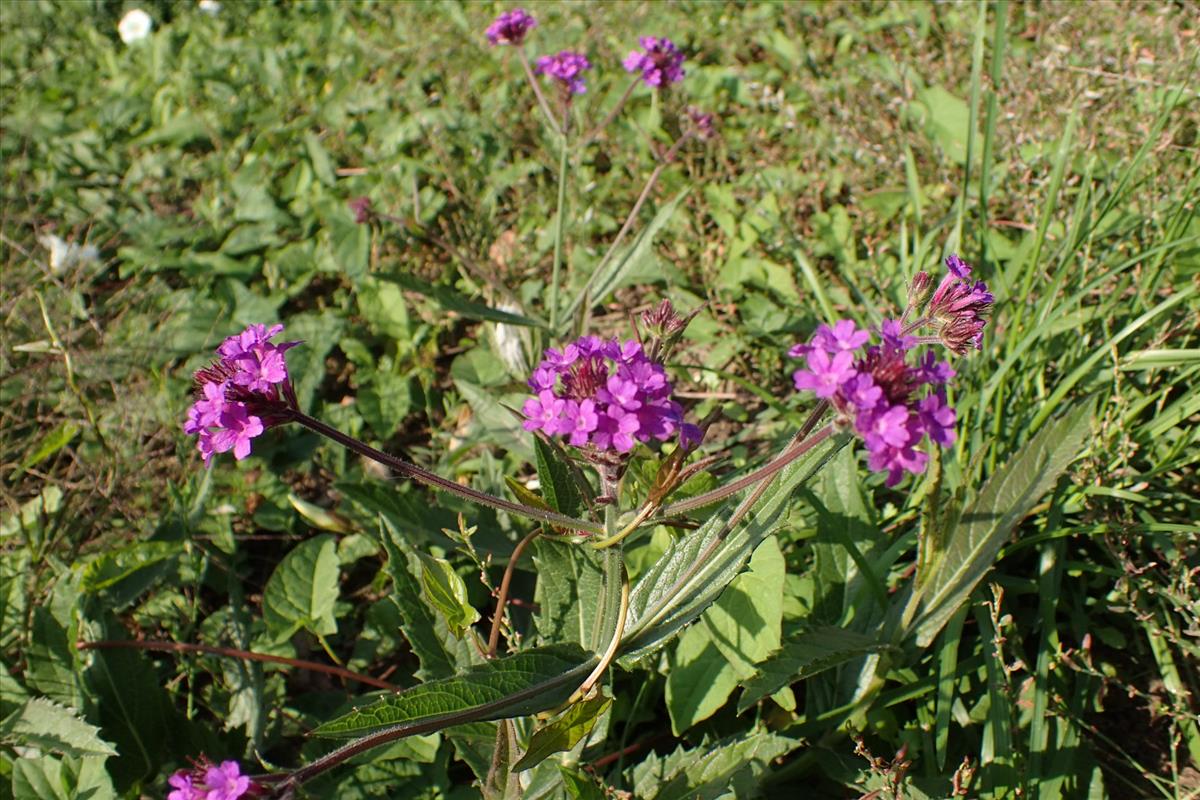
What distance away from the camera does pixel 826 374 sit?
4.74ft

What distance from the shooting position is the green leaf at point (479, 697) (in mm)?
1445

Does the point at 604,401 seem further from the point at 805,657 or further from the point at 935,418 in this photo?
the point at 805,657

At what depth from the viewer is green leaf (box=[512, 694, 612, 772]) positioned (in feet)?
5.14

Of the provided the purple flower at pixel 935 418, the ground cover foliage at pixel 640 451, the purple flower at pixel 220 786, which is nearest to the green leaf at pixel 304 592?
the ground cover foliage at pixel 640 451

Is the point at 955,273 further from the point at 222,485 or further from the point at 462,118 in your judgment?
the point at 462,118

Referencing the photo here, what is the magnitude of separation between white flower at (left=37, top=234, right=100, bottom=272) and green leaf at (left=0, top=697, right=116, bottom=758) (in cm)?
231

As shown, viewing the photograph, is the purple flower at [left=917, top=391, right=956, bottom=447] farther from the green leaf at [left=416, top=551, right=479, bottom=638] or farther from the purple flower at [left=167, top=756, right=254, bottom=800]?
the purple flower at [left=167, top=756, right=254, bottom=800]

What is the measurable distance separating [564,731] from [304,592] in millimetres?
1175

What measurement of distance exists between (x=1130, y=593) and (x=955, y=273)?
101 cm

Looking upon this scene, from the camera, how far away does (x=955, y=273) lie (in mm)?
1622

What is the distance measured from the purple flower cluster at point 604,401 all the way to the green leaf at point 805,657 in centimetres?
59

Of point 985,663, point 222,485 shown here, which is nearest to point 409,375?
point 222,485

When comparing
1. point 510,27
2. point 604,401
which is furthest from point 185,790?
point 510,27

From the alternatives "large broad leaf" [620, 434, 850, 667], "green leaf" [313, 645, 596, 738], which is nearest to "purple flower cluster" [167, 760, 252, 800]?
"green leaf" [313, 645, 596, 738]
